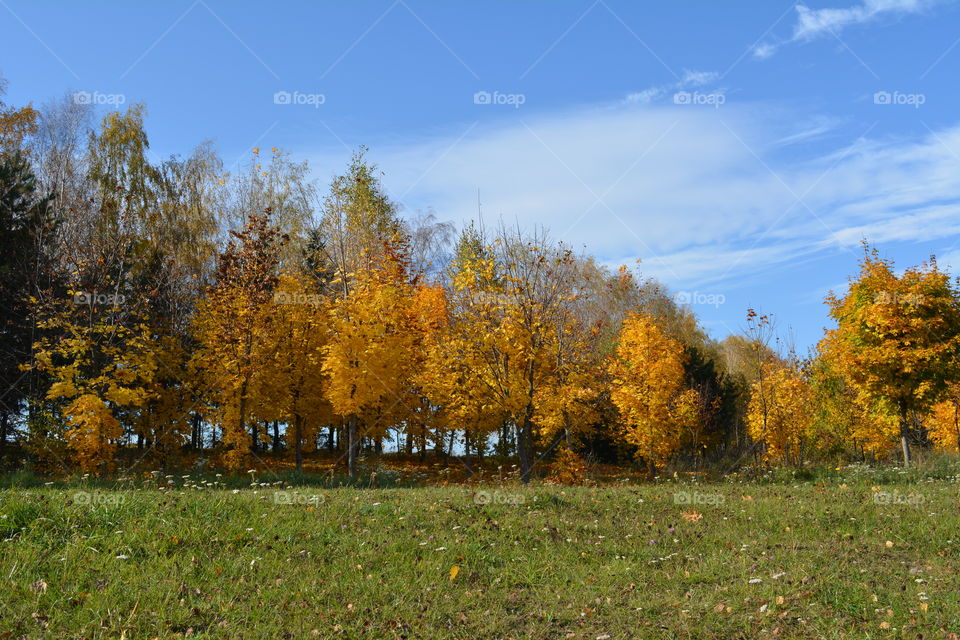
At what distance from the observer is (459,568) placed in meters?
8.48

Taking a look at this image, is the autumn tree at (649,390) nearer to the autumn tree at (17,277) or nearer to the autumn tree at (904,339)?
the autumn tree at (904,339)

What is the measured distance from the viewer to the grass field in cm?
693

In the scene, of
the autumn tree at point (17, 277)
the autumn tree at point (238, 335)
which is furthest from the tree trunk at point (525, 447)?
the autumn tree at point (17, 277)

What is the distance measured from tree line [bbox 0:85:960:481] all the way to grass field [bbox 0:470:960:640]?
815cm

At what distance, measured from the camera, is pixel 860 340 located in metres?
25.2

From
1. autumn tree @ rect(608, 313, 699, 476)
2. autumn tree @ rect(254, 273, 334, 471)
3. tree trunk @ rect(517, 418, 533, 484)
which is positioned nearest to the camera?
tree trunk @ rect(517, 418, 533, 484)

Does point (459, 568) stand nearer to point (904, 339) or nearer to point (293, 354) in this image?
point (293, 354)

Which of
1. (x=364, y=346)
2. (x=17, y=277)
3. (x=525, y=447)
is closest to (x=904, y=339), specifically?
(x=525, y=447)

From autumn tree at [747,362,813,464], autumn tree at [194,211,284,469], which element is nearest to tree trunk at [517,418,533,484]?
autumn tree at [194,211,284,469]

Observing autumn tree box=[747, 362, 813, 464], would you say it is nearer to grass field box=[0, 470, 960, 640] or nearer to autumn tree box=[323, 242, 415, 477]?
autumn tree box=[323, 242, 415, 477]

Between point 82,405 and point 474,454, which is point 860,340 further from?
point 82,405

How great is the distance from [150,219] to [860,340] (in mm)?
33751

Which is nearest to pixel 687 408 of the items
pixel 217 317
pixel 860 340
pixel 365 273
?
pixel 860 340

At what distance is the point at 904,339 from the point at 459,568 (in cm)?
2257
